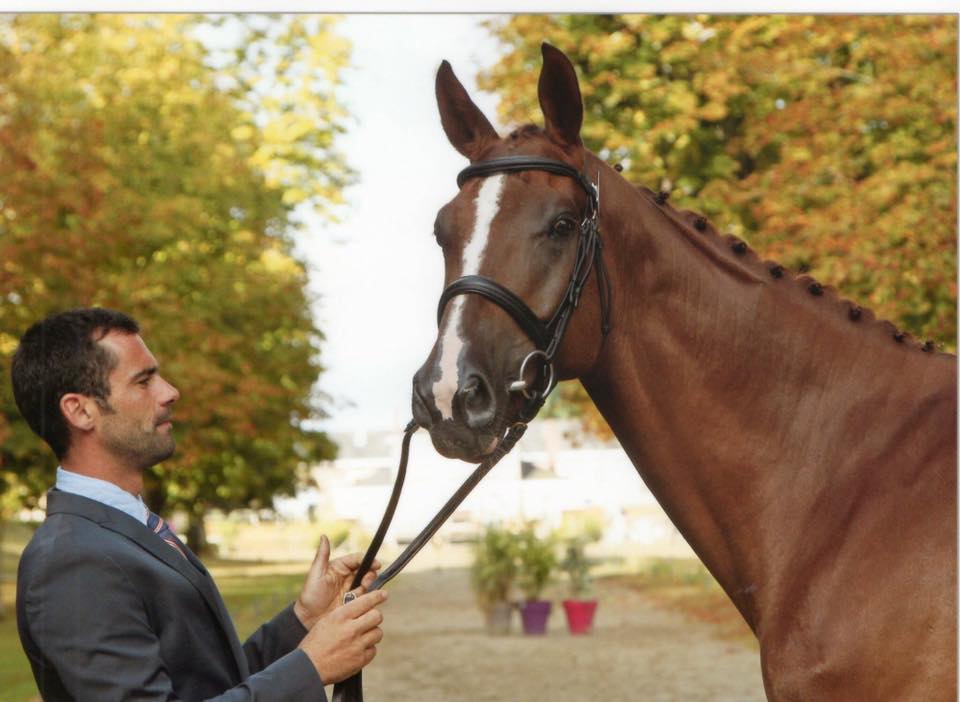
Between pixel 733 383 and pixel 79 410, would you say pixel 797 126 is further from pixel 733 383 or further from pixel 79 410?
pixel 79 410

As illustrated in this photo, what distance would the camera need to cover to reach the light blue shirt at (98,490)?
2377 millimetres

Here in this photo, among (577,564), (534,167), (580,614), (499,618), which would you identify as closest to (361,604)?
(534,167)

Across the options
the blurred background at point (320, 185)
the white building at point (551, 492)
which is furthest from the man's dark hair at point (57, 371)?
the white building at point (551, 492)

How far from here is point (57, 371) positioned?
239cm

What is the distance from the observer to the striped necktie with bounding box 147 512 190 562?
2434 mm

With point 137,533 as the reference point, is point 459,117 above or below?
above

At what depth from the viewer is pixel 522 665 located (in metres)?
13.3

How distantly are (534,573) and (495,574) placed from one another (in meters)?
0.58

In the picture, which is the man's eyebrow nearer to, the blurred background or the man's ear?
the man's ear

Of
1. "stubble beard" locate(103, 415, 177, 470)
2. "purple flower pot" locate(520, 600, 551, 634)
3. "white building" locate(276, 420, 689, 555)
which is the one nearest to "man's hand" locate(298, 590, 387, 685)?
"stubble beard" locate(103, 415, 177, 470)

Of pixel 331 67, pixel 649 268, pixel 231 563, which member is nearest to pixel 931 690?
pixel 649 268

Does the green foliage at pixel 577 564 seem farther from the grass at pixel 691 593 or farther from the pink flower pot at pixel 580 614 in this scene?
the grass at pixel 691 593

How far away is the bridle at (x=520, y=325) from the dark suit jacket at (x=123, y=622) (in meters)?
0.26

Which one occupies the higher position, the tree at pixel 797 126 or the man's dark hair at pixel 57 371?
the tree at pixel 797 126
